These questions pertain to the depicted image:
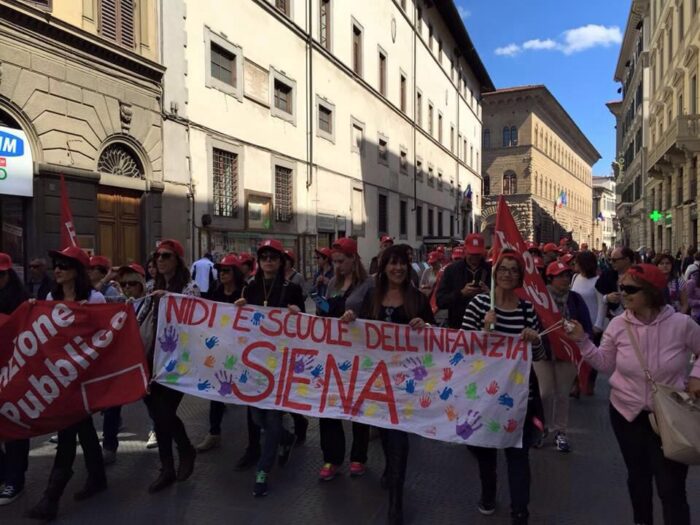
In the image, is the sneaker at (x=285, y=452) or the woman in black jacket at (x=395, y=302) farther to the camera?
the sneaker at (x=285, y=452)

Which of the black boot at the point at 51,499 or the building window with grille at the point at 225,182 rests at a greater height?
the building window with grille at the point at 225,182

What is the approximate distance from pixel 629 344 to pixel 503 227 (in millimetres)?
1116

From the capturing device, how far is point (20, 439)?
404 cm

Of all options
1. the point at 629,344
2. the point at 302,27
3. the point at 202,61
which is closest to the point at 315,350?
the point at 629,344

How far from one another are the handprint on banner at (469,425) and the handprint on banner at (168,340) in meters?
2.22

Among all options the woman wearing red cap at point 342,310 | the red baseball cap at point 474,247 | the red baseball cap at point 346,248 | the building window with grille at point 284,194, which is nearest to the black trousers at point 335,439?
the woman wearing red cap at point 342,310

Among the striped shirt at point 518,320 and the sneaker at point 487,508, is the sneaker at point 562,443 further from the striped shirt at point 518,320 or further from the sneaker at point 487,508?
the striped shirt at point 518,320

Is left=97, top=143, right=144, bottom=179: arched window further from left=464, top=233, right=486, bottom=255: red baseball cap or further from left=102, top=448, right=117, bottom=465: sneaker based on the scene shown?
left=464, top=233, right=486, bottom=255: red baseball cap

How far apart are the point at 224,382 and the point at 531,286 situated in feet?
7.75

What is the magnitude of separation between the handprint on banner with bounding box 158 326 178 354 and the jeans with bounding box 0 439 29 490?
1119 millimetres

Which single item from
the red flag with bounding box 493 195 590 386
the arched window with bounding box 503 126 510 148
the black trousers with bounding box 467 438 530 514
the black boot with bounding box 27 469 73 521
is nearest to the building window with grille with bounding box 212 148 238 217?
the black boot with bounding box 27 469 73 521

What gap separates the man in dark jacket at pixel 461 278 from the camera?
18.3 ft

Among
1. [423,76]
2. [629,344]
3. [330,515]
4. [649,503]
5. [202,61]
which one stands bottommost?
[330,515]

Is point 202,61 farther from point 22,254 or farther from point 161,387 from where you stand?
point 161,387
